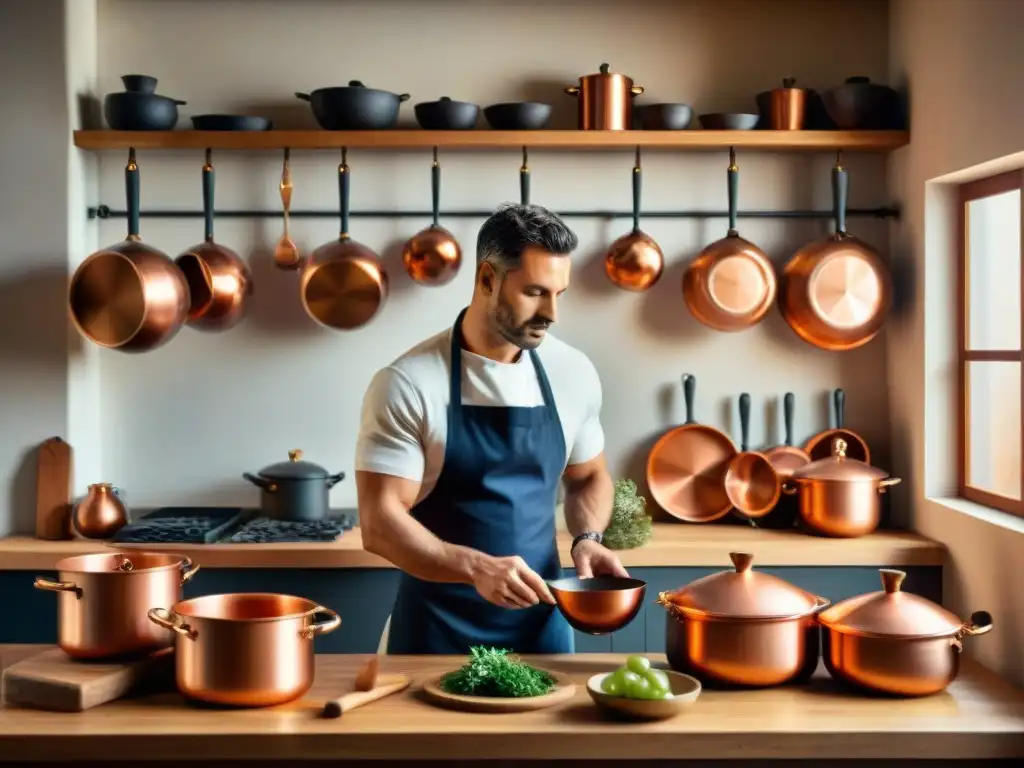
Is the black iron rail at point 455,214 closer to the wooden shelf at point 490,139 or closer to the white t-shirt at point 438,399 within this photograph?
the wooden shelf at point 490,139

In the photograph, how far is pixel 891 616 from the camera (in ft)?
6.47

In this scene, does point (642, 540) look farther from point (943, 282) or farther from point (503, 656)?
point (503, 656)

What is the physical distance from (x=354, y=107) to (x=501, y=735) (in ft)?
7.19

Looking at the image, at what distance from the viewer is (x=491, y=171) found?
372cm

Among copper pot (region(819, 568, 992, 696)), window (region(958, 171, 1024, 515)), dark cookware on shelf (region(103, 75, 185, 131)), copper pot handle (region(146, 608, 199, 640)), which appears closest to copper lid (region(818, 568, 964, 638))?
copper pot (region(819, 568, 992, 696))

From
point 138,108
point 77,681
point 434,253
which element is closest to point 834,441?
point 434,253

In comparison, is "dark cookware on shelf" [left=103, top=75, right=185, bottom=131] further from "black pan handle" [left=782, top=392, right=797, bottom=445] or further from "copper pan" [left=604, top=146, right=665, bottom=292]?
"black pan handle" [left=782, top=392, right=797, bottom=445]

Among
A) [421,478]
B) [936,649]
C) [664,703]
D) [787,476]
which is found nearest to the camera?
[664,703]

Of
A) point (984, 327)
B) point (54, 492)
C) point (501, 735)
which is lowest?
point (501, 735)

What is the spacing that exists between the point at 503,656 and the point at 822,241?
6.78 ft

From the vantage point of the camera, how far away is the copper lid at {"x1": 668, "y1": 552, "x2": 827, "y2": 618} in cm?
198

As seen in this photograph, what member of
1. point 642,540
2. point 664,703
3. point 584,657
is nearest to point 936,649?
point 664,703

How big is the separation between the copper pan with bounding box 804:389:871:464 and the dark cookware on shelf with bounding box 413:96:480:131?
4.60 ft

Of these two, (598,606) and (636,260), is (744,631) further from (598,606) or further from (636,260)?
(636,260)
